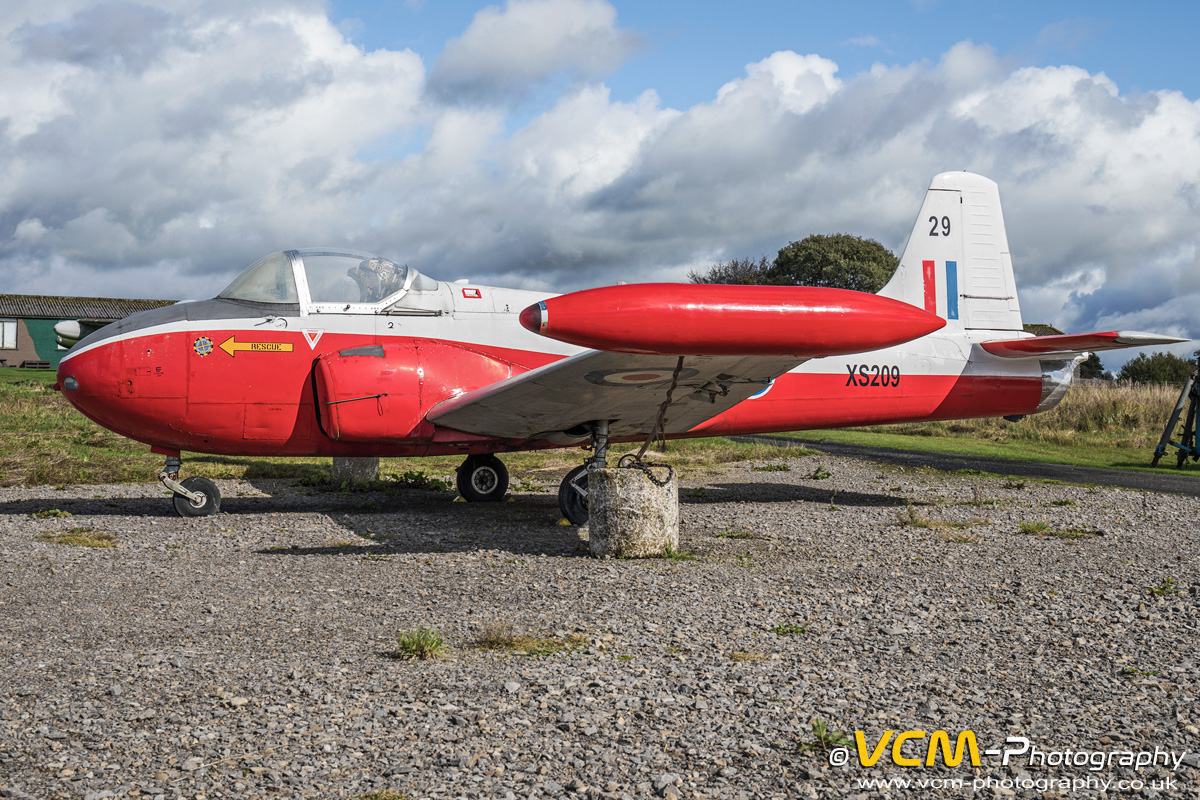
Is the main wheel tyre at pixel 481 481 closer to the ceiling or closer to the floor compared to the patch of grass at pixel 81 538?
closer to the ceiling

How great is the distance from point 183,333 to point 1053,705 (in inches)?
299

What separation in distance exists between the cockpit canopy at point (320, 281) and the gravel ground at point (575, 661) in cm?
226

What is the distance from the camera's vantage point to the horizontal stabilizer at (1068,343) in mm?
6910

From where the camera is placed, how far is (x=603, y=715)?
3180 millimetres

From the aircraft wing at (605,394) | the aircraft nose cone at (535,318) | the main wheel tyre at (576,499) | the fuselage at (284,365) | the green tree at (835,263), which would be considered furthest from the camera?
the green tree at (835,263)

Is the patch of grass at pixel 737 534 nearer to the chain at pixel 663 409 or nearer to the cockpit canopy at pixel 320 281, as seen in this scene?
the chain at pixel 663 409

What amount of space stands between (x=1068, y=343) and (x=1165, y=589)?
170 inches

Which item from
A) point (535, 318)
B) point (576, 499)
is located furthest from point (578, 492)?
point (535, 318)

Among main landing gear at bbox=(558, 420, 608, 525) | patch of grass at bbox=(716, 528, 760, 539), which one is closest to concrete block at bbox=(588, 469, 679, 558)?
patch of grass at bbox=(716, 528, 760, 539)

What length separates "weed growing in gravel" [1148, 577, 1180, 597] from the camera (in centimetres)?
528

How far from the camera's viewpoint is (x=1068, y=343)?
355 inches

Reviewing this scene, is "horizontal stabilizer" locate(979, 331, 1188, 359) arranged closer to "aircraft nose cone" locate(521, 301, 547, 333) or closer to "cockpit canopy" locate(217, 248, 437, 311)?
"aircraft nose cone" locate(521, 301, 547, 333)

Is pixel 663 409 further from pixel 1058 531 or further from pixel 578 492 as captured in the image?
pixel 1058 531

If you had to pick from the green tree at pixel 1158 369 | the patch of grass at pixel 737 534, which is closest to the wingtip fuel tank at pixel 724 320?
the patch of grass at pixel 737 534
